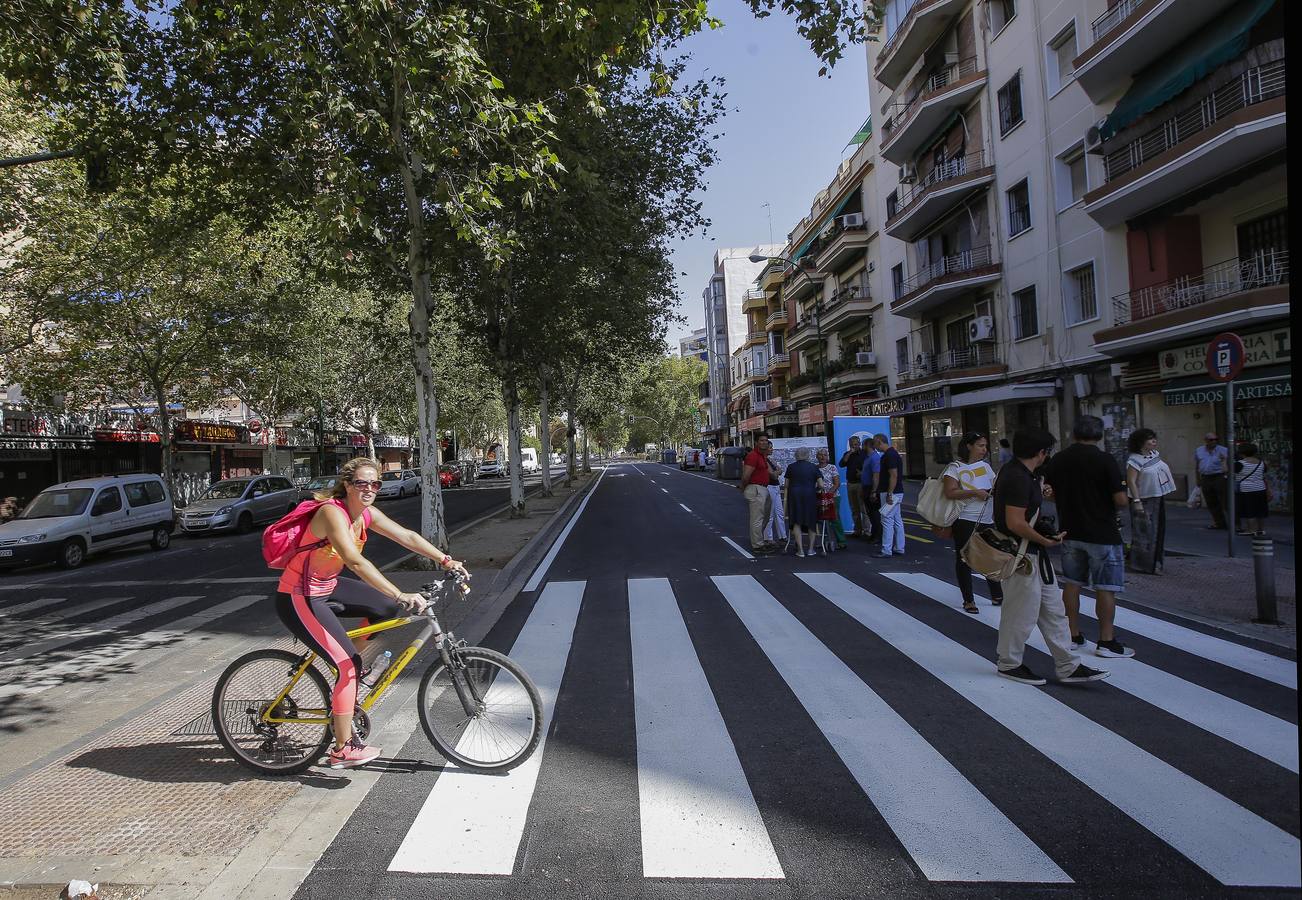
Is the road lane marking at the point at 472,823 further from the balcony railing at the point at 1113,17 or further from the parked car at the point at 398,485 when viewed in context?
the parked car at the point at 398,485

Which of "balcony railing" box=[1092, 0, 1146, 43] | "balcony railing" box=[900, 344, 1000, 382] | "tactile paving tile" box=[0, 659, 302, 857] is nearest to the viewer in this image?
"tactile paving tile" box=[0, 659, 302, 857]

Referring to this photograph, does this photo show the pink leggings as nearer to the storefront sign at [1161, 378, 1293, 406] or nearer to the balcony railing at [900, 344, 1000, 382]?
the storefront sign at [1161, 378, 1293, 406]

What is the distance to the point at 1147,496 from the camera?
27.5 ft

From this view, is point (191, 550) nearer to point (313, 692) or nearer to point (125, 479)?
point (125, 479)

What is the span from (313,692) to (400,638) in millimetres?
737

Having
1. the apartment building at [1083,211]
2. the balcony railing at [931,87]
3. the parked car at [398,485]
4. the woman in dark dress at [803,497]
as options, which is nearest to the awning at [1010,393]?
the apartment building at [1083,211]

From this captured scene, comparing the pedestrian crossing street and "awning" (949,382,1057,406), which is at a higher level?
"awning" (949,382,1057,406)

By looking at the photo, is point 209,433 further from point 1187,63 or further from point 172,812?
point 1187,63

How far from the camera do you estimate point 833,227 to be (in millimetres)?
35375

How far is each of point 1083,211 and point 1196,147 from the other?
472cm

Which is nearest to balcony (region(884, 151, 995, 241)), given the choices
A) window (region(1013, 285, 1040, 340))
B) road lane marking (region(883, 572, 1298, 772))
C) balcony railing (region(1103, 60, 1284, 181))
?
window (region(1013, 285, 1040, 340))

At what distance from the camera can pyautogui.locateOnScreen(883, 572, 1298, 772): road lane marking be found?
365 cm

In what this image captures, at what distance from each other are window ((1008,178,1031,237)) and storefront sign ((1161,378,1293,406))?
7292 millimetres

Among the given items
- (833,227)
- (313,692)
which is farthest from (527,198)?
(833,227)
